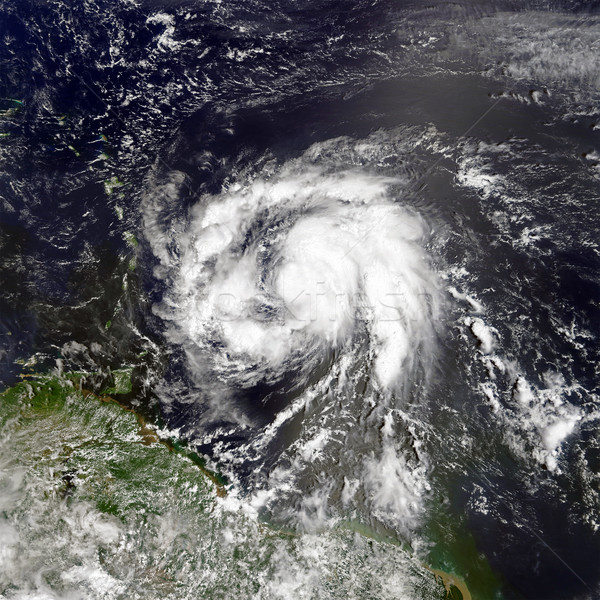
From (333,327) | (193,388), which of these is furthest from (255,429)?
(333,327)

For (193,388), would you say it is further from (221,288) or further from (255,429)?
(221,288)

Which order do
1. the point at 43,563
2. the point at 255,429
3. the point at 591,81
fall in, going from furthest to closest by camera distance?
the point at 591,81 → the point at 255,429 → the point at 43,563

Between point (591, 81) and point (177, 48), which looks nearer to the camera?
point (591, 81)

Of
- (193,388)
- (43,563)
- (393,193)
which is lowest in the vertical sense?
(43,563)

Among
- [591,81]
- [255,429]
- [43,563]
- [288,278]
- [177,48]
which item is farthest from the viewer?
[177,48]

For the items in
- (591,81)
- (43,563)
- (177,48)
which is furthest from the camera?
(177,48)

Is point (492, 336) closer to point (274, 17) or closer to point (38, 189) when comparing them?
point (274, 17)

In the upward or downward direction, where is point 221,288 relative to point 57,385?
upward

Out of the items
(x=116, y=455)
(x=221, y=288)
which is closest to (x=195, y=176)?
(x=221, y=288)

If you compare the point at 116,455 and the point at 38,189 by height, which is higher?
the point at 38,189
